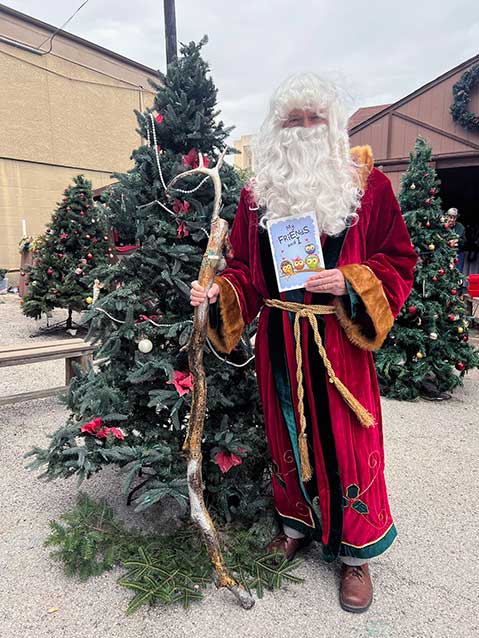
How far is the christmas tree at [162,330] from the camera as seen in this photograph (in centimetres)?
208

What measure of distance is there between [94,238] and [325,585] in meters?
5.63

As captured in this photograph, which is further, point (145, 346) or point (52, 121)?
point (52, 121)

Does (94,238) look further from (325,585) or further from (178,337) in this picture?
(325,585)

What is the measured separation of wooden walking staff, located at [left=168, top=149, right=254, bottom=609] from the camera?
177 centimetres

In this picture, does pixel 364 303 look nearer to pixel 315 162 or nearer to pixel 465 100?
pixel 315 162

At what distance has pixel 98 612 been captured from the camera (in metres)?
1.89

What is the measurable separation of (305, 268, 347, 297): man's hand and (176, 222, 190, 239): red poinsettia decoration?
733 millimetres

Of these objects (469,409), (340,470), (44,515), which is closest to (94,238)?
(44,515)

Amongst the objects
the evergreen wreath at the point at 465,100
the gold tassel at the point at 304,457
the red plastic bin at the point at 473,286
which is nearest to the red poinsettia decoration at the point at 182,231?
the gold tassel at the point at 304,457

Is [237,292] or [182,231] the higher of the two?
[182,231]

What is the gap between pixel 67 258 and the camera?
6.32 m

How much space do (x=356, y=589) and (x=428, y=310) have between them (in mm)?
3047

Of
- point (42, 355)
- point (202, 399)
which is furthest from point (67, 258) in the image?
point (202, 399)

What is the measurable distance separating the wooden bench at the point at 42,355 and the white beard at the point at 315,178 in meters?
2.59
